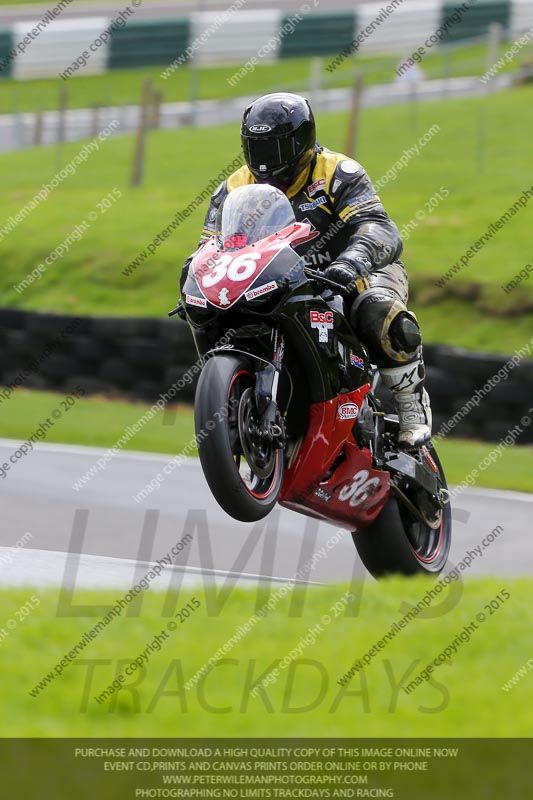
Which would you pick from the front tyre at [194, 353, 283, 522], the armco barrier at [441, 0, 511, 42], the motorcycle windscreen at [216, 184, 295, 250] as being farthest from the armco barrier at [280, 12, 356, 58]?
the front tyre at [194, 353, 283, 522]

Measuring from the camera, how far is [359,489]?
5586 millimetres

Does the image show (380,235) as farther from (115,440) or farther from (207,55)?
(207,55)

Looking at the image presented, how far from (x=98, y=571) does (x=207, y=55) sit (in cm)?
2567

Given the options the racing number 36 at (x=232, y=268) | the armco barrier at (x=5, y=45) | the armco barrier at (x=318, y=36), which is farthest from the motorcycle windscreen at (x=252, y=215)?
the armco barrier at (x=318, y=36)

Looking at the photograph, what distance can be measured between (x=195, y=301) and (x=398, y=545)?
66.9 inches

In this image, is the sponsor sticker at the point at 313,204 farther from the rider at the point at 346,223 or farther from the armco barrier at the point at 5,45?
the armco barrier at the point at 5,45

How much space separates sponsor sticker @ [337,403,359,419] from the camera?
5371 mm

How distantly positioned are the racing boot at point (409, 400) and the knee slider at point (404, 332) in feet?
0.47

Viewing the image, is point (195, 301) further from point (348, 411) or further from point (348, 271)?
point (348, 411)

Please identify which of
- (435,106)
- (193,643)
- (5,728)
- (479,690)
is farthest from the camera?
(435,106)

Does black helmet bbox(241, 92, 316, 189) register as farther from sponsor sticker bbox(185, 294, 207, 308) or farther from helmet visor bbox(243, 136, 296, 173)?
sponsor sticker bbox(185, 294, 207, 308)

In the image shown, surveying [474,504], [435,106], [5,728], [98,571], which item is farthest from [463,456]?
[435,106]

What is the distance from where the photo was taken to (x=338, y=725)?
11.6 feet
